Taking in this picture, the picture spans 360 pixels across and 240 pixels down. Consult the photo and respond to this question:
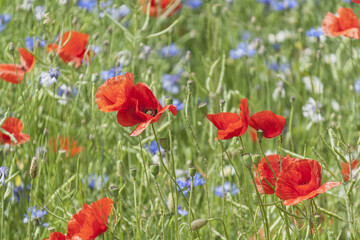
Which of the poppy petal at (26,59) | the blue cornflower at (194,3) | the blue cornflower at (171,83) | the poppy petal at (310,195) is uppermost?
the poppy petal at (26,59)

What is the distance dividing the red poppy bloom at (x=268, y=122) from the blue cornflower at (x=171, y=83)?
114cm

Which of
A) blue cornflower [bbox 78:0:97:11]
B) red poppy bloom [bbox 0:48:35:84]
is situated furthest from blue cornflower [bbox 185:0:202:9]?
red poppy bloom [bbox 0:48:35:84]

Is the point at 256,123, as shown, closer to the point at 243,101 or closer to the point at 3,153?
the point at 243,101

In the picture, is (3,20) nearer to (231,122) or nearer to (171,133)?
(171,133)

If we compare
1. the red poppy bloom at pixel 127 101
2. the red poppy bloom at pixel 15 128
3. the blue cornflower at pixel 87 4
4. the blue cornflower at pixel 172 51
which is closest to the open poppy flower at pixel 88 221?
the red poppy bloom at pixel 127 101

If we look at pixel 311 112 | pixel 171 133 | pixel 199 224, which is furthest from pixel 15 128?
pixel 311 112

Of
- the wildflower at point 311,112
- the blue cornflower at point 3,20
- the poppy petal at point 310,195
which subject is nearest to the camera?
the poppy petal at point 310,195

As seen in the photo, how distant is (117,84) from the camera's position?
96 cm

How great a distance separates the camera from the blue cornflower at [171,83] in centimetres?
212

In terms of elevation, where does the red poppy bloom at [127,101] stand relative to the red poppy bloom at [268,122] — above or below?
above

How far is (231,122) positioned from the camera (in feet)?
3.07

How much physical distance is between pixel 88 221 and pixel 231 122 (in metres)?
0.31

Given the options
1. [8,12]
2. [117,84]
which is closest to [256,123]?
[117,84]

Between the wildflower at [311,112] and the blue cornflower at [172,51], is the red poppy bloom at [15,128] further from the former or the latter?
the blue cornflower at [172,51]
